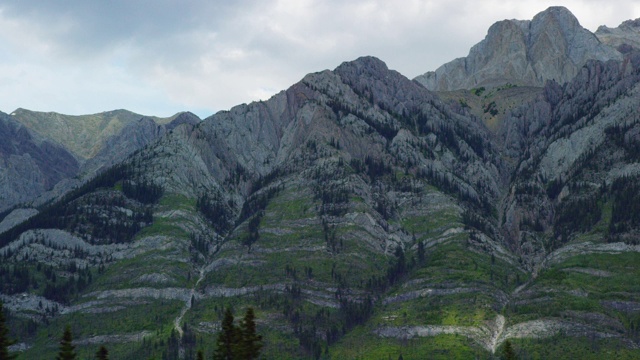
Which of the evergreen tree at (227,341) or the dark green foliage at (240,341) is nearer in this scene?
the dark green foliage at (240,341)

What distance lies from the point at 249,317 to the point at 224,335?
6105 mm

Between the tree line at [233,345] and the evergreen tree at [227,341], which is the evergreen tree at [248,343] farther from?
the evergreen tree at [227,341]

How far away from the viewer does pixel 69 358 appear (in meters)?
112

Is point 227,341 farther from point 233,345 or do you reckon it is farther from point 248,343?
point 248,343

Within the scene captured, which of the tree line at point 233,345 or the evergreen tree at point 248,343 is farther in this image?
the evergreen tree at point 248,343

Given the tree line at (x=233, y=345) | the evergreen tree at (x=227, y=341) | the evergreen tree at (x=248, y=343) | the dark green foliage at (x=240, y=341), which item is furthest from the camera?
the evergreen tree at (x=227, y=341)

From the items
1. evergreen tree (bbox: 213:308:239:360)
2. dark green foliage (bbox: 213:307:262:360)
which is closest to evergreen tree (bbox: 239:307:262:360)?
dark green foliage (bbox: 213:307:262:360)

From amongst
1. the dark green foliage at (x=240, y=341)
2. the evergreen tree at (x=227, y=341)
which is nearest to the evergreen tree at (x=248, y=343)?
the dark green foliage at (x=240, y=341)

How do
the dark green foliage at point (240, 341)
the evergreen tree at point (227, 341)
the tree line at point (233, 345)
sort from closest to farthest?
the tree line at point (233, 345), the dark green foliage at point (240, 341), the evergreen tree at point (227, 341)

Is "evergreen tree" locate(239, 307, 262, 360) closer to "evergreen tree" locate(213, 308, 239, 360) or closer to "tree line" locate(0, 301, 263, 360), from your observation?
"tree line" locate(0, 301, 263, 360)

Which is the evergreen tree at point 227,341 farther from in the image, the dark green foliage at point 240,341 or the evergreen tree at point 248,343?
the evergreen tree at point 248,343

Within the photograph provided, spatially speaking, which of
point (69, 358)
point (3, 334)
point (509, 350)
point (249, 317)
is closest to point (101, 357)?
point (69, 358)

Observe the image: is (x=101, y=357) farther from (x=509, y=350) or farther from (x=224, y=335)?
(x=509, y=350)

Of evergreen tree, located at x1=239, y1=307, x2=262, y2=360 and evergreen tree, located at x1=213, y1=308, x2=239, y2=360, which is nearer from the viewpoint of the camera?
evergreen tree, located at x1=239, y1=307, x2=262, y2=360
